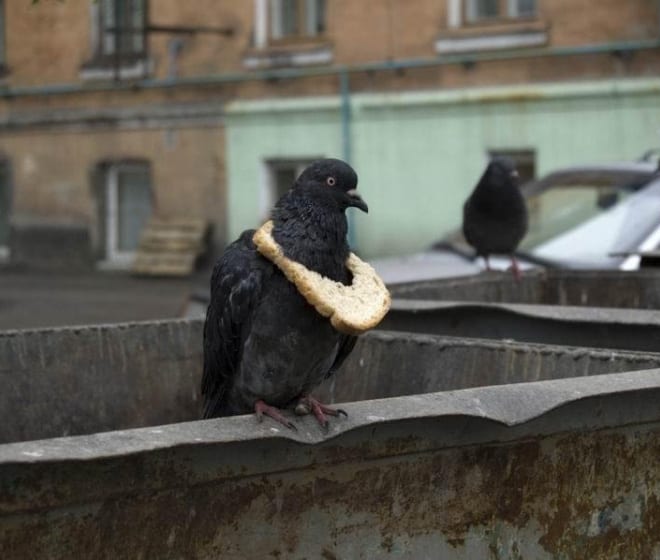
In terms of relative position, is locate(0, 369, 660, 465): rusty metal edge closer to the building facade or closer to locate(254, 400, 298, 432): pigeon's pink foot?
locate(254, 400, 298, 432): pigeon's pink foot

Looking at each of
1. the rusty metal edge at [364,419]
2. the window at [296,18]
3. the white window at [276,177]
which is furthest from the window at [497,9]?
the rusty metal edge at [364,419]

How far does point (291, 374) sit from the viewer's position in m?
3.16

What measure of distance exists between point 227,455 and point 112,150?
17065 mm

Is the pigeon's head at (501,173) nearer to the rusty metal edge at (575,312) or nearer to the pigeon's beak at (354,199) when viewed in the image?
the rusty metal edge at (575,312)

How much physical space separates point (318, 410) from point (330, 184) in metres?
0.58

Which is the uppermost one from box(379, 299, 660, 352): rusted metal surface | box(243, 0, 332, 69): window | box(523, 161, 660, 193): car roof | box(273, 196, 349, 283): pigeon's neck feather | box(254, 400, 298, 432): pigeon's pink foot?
box(243, 0, 332, 69): window

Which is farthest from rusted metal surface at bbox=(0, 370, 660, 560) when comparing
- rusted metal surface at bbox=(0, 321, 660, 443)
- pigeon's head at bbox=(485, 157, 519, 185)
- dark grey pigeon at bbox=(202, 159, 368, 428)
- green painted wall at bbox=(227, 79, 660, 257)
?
green painted wall at bbox=(227, 79, 660, 257)

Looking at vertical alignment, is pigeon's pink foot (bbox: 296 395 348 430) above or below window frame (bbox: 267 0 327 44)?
below

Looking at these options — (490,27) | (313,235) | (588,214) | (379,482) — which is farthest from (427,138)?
(379,482)

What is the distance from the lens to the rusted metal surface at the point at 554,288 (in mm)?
5344

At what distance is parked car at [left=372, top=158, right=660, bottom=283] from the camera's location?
742 cm

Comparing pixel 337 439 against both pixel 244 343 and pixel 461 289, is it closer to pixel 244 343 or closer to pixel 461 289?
pixel 244 343

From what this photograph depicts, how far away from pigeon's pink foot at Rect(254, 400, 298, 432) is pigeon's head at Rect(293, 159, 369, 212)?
0.48m

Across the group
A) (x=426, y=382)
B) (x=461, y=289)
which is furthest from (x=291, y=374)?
(x=461, y=289)
